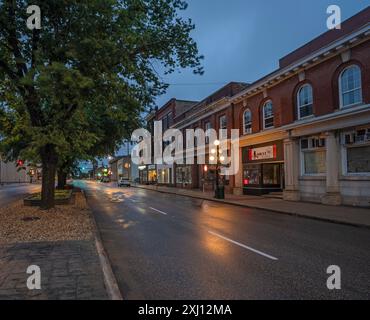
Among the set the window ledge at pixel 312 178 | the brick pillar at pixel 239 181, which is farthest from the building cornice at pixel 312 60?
the window ledge at pixel 312 178

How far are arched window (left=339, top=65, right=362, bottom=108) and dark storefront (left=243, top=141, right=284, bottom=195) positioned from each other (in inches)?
263

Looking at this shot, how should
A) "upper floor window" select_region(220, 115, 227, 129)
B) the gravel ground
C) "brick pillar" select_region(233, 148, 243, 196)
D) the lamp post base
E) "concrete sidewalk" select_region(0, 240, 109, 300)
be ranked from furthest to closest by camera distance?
"upper floor window" select_region(220, 115, 227, 129) → "brick pillar" select_region(233, 148, 243, 196) → the lamp post base → the gravel ground → "concrete sidewalk" select_region(0, 240, 109, 300)

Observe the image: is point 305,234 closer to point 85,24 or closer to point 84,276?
point 84,276

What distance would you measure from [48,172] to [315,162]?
1506 centimetres

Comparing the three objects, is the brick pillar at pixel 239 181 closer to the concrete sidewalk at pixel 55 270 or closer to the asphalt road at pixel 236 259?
the asphalt road at pixel 236 259

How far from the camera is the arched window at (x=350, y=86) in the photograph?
17047 mm

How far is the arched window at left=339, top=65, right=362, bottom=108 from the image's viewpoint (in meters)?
17.0

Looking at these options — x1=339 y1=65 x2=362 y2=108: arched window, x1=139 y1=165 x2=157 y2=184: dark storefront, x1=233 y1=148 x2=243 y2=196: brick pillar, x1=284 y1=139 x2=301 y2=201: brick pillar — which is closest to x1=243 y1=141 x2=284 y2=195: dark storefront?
x1=233 y1=148 x2=243 y2=196: brick pillar

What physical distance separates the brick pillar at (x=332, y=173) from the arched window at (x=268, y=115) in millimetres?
6250

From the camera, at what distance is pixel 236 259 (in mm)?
7238

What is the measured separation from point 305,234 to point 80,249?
264 inches

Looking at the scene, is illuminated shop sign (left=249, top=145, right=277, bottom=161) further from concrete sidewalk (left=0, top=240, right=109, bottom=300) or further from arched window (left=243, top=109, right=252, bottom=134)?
concrete sidewalk (left=0, top=240, right=109, bottom=300)

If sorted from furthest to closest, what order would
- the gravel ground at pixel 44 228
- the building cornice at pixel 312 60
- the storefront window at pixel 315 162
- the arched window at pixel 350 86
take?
the storefront window at pixel 315 162 → the arched window at pixel 350 86 → the building cornice at pixel 312 60 → the gravel ground at pixel 44 228

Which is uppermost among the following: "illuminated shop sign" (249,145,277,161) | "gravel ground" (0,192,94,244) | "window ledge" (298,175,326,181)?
"illuminated shop sign" (249,145,277,161)
